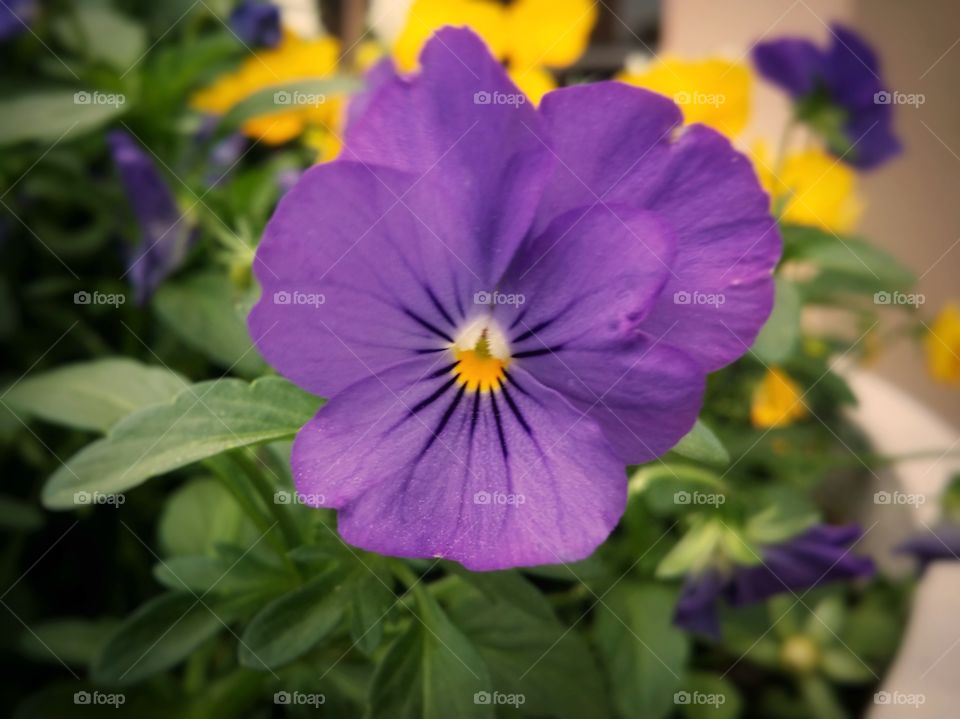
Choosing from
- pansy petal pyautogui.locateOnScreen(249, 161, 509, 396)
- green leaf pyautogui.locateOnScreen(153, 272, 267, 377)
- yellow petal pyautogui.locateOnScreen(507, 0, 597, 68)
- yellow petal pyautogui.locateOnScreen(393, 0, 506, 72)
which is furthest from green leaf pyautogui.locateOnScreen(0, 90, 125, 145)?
pansy petal pyautogui.locateOnScreen(249, 161, 509, 396)

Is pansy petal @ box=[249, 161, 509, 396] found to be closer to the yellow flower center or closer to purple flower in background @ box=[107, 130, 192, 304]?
the yellow flower center

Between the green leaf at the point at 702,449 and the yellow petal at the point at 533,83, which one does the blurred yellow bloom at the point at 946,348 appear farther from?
the green leaf at the point at 702,449

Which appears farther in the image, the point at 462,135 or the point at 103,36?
the point at 103,36

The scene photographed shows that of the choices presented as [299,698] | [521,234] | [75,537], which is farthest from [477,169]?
[75,537]

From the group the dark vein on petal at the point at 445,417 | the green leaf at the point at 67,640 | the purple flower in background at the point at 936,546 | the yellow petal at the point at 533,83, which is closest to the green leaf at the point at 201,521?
the green leaf at the point at 67,640

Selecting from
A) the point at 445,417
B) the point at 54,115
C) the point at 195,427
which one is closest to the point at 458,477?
the point at 445,417

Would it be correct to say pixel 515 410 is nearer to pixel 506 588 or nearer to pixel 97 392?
pixel 506 588
